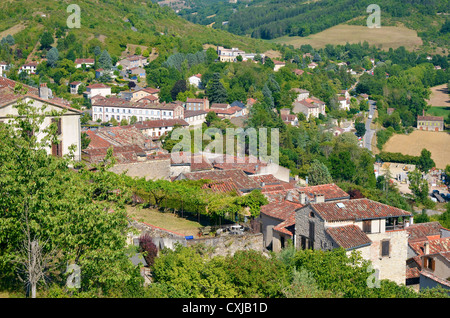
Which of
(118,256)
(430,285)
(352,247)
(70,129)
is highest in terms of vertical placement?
(70,129)

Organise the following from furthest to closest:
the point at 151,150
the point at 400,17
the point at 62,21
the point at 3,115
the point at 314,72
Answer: the point at 400,17 < the point at 314,72 < the point at 62,21 < the point at 151,150 < the point at 3,115

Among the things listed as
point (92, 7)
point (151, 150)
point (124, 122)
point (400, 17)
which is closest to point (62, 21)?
point (92, 7)

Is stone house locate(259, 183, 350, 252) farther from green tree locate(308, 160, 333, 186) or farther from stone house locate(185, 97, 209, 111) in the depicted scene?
stone house locate(185, 97, 209, 111)

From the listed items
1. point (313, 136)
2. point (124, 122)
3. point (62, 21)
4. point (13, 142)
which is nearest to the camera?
point (13, 142)

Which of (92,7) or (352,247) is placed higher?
(92,7)

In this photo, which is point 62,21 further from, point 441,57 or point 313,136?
point 441,57
